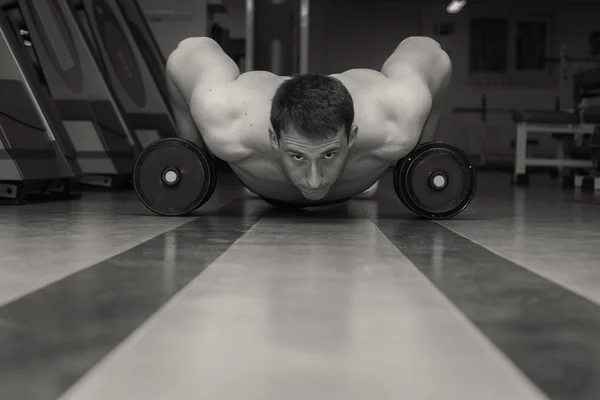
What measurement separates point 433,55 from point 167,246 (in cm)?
140

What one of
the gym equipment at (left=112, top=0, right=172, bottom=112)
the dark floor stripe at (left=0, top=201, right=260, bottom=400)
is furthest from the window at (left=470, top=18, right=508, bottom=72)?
the dark floor stripe at (left=0, top=201, right=260, bottom=400)

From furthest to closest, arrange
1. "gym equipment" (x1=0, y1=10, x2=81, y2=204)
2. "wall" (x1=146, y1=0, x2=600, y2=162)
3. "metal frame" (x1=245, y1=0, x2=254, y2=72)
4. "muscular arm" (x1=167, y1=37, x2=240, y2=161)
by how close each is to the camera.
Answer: "wall" (x1=146, y1=0, x2=600, y2=162) → "metal frame" (x1=245, y1=0, x2=254, y2=72) → "gym equipment" (x1=0, y1=10, x2=81, y2=204) → "muscular arm" (x1=167, y1=37, x2=240, y2=161)

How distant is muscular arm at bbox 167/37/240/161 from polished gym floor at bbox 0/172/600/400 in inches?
17.7

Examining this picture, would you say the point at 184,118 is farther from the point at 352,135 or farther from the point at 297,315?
the point at 297,315

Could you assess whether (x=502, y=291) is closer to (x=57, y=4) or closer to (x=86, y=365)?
(x=86, y=365)

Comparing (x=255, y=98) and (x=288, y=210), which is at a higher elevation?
(x=255, y=98)

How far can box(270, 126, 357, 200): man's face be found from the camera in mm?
2320

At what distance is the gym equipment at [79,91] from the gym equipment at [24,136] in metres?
0.85

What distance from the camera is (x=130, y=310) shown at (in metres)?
1.18

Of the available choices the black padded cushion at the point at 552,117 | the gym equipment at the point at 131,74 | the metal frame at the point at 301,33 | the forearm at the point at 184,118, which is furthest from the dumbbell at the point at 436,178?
the black padded cushion at the point at 552,117

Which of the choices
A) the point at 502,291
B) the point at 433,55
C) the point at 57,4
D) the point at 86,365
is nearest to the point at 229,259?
the point at 502,291

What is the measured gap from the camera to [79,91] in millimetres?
5004

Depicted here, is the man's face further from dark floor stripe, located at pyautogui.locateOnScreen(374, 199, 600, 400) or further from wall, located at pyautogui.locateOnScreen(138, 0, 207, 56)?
wall, located at pyautogui.locateOnScreen(138, 0, 207, 56)

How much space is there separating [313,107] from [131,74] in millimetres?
4621
